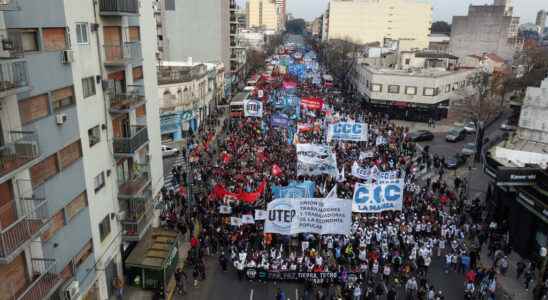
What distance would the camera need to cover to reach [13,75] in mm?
11320

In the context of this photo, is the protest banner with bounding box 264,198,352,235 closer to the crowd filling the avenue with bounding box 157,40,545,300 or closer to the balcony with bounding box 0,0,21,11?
the crowd filling the avenue with bounding box 157,40,545,300

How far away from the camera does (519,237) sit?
2361cm

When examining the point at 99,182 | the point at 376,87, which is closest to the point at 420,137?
the point at 376,87

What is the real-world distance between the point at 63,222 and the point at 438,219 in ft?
65.2

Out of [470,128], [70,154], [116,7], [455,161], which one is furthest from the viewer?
[470,128]

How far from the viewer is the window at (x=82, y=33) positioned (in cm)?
1566

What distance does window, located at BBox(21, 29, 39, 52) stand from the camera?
12995mm

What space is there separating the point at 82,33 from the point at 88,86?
1.97 metres

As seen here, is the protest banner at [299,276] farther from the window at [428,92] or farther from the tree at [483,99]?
the window at [428,92]

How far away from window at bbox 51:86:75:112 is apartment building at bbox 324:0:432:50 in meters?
126

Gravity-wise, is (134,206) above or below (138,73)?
below

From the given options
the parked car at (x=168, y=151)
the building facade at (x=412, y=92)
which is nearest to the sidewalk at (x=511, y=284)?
the parked car at (x=168, y=151)

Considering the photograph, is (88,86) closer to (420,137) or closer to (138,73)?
(138,73)

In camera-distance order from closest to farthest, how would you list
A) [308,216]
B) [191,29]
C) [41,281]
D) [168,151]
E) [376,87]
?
[41,281] < [308,216] < [168,151] < [376,87] < [191,29]
